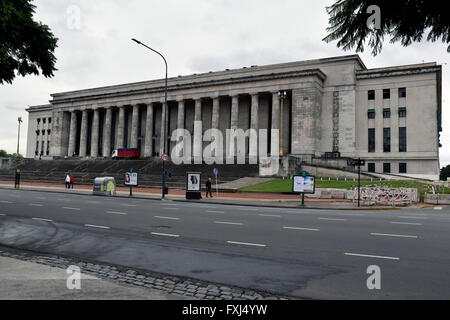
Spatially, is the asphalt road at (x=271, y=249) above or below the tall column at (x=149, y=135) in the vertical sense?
below

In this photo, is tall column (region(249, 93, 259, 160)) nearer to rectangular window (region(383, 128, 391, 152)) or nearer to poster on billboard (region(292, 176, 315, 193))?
rectangular window (region(383, 128, 391, 152))

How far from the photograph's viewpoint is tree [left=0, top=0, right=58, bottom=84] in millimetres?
9508

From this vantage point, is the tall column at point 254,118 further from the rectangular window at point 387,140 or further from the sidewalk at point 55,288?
the sidewalk at point 55,288

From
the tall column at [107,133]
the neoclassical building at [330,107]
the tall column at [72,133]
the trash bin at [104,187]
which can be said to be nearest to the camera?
the trash bin at [104,187]

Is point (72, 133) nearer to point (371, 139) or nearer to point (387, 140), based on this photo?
point (371, 139)

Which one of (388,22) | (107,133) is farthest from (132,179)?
(107,133)

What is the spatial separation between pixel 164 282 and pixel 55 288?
172 cm

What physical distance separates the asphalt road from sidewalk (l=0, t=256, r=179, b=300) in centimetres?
153

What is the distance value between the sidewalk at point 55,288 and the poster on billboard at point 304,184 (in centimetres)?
1938

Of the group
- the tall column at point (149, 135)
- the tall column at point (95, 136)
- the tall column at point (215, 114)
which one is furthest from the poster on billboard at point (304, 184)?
the tall column at point (95, 136)

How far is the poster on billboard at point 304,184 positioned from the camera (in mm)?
23500
